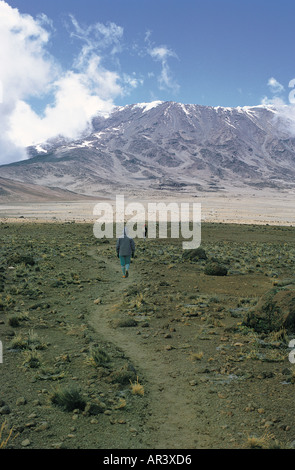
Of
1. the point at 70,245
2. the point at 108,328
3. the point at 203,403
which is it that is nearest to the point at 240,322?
the point at 108,328

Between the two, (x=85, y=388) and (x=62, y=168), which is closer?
(x=85, y=388)

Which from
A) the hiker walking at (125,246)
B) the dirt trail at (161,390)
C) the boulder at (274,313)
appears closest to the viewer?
the dirt trail at (161,390)

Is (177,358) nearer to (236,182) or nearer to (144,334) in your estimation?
(144,334)

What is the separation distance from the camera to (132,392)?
19.2 feet

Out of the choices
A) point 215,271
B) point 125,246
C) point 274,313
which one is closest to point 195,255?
point 215,271

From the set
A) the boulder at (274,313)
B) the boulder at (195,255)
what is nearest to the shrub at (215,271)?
the boulder at (195,255)

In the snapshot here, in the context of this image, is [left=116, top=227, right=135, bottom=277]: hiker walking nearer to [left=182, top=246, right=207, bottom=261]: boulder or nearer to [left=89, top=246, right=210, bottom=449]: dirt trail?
[left=89, top=246, right=210, bottom=449]: dirt trail

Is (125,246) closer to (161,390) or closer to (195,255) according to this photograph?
(161,390)

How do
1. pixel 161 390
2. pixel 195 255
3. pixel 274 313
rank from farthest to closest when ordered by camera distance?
pixel 195 255
pixel 274 313
pixel 161 390

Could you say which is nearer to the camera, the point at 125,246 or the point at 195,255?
the point at 125,246

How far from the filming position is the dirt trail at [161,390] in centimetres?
477

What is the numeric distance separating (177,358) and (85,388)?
2027mm

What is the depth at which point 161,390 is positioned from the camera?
605 centimetres

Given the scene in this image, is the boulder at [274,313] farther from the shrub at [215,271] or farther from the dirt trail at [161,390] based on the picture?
the shrub at [215,271]
